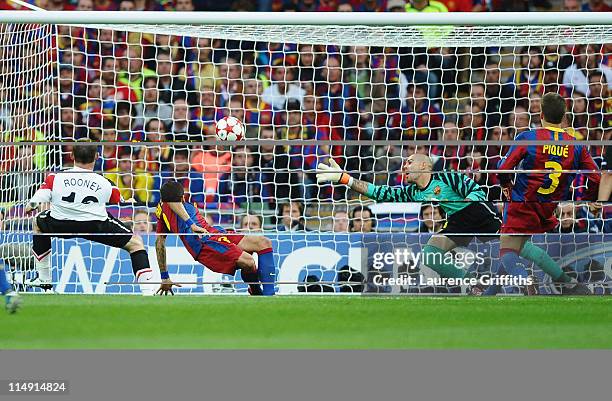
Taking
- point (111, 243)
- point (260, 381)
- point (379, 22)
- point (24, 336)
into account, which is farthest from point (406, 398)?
point (111, 243)

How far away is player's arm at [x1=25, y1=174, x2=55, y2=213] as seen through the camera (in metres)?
9.46

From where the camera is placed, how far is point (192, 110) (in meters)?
11.9

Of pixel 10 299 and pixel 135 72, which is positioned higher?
pixel 135 72

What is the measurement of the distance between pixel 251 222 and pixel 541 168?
3.01 metres

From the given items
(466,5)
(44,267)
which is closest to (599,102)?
(44,267)

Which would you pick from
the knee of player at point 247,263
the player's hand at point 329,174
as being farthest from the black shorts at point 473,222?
the knee of player at point 247,263

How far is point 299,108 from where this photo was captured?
1127cm

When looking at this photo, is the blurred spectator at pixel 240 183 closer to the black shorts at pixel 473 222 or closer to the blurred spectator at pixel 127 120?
the blurred spectator at pixel 127 120

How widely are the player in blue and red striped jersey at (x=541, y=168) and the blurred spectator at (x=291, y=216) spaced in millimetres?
2311

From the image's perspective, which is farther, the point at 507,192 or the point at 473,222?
the point at 507,192

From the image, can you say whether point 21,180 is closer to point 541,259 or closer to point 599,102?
point 541,259

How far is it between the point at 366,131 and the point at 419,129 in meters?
0.54

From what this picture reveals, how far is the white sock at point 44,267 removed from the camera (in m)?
9.79

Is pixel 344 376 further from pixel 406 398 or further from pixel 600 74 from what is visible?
pixel 600 74
